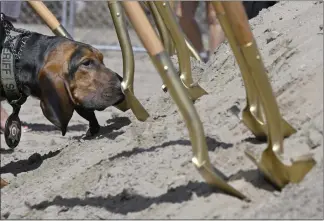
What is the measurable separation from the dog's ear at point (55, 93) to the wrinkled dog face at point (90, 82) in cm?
4

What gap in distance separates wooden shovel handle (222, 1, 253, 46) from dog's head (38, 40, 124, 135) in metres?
1.17

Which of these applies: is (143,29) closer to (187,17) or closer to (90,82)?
(90,82)

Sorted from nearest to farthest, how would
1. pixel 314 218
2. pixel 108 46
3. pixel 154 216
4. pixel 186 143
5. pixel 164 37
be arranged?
pixel 314 218
pixel 154 216
pixel 186 143
pixel 164 37
pixel 108 46

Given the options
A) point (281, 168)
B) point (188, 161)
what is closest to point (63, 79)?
point (188, 161)

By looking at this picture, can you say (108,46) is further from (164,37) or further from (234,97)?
(234,97)

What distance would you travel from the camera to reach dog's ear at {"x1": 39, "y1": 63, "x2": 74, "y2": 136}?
11.5ft

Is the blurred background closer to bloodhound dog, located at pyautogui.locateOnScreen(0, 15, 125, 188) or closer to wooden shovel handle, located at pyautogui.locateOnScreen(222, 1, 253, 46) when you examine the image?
bloodhound dog, located at pyautogui.locateOnScreen(0, 15, 125, 188)

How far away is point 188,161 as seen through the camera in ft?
9.02

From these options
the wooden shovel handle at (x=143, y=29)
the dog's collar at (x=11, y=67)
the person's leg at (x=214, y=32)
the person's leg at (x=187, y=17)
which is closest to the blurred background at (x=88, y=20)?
the person's leg at (x=187, y=17)

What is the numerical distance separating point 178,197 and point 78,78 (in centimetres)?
113

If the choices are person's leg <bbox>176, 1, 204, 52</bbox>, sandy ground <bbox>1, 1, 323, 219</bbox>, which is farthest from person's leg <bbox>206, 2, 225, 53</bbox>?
sandy ground <bbox>1, 1, 323, 219</bbox>

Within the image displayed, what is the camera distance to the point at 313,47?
301cm

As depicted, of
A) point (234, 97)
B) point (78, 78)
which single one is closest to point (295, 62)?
point (234, 97)

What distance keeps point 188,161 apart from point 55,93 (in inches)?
37.9
